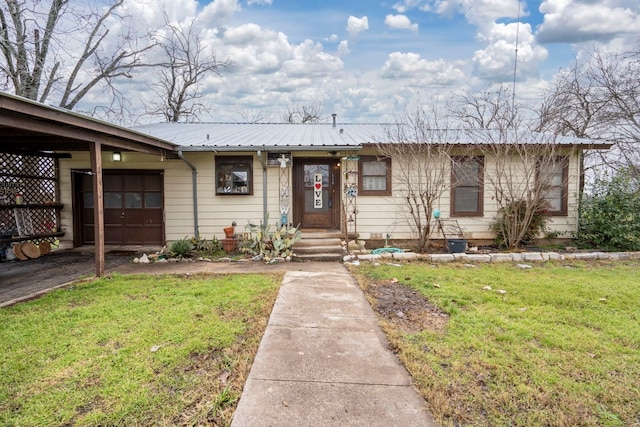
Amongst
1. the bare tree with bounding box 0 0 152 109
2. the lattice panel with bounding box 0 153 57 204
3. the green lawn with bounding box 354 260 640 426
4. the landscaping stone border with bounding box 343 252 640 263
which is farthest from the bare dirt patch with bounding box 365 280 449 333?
the bare tree with bounding box 0 0 152 109

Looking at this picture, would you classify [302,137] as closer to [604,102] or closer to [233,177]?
[233,177]

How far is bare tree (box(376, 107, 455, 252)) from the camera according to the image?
7.76m

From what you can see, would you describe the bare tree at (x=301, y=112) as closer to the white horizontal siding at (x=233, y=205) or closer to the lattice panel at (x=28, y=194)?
the white horizontal siding at (x=233, y=205)

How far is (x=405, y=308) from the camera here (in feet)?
13.6

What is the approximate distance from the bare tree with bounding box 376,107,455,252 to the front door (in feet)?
Result: 4.65

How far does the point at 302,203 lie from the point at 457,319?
5511 millimetres

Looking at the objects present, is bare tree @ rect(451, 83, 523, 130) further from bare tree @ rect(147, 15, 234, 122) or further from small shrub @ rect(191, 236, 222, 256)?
bare tree @ rect(147, 15, 234, 122)

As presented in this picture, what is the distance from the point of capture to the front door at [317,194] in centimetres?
862

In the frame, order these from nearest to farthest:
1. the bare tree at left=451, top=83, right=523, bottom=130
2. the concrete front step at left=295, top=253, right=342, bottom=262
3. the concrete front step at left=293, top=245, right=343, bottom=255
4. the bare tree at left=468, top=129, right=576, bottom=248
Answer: the concrete front step at left=295, top=253, right=342, bottom=262 < the concrete front step at left=293, top=245, right=343, bottom=255 < the bare tree at left=468, top=129, right=576, bottom=248 < the bare tree at left=451, top=83, right=523, bottom=130

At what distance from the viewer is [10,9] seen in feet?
35.2

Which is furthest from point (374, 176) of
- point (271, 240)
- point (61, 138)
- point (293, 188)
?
point (61, 138)

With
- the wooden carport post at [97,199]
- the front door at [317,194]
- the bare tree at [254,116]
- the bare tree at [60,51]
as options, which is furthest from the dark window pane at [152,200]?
the bare tree at [254,116]

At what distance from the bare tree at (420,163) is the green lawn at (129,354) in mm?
4565

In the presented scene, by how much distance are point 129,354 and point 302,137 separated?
6.92 m
